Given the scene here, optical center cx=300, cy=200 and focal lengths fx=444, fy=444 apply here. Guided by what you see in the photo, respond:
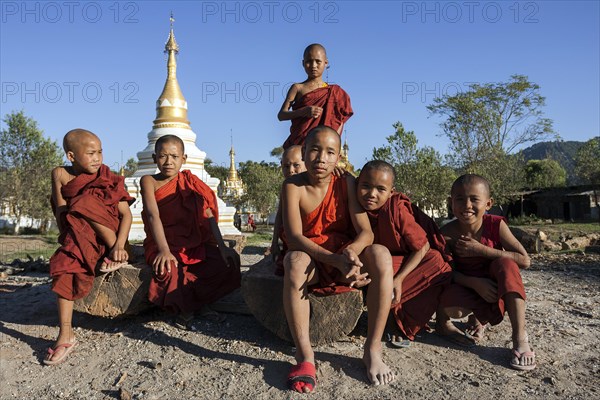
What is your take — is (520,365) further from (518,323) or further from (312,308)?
(312,308)

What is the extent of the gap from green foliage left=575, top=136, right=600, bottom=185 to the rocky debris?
86.4ft

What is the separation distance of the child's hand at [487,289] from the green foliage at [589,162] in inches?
1012

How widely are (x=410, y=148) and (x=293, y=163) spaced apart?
1567cm

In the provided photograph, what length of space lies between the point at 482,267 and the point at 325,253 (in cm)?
123

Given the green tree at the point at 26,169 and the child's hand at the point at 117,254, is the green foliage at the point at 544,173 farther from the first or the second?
the child's hand at the point at 117,254

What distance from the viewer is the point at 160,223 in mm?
3430

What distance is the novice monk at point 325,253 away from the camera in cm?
254

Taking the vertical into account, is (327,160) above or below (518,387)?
above

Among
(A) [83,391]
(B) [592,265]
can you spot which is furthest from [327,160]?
(B) [592,265]

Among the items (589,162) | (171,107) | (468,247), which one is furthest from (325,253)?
(589,162)

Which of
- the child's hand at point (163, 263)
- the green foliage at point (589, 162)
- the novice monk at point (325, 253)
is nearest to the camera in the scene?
the novice monk at point (325, 253)

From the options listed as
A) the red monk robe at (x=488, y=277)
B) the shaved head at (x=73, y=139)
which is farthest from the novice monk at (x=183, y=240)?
the red monk robe at (x=488, y=277)

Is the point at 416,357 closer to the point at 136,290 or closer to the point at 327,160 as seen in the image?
the point at 327,160

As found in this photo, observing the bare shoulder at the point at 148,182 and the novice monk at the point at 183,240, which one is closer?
the novice monk at the point at 183,240
